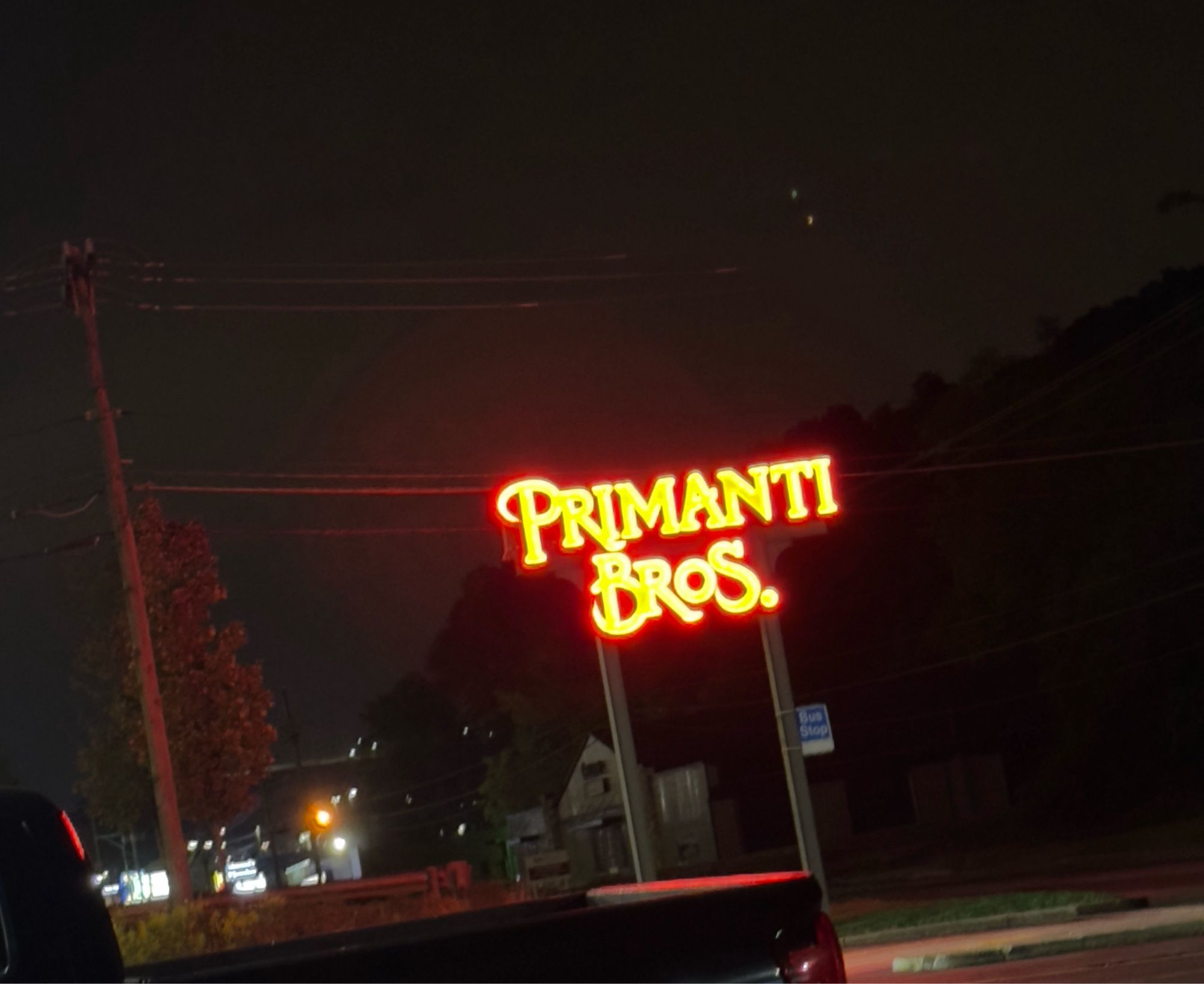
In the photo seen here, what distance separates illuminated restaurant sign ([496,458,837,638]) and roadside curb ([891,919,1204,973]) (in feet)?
23.8

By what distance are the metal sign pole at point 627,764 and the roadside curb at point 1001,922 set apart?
3.03 m

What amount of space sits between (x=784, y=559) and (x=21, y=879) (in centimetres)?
6501

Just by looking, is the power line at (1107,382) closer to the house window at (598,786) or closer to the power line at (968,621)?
the power line at (968,621)

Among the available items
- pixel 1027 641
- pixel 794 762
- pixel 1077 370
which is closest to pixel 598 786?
pixel 1027 641

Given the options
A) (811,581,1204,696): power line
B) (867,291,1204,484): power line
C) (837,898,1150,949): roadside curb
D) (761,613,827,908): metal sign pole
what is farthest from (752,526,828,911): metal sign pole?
(811,581,1204,696): power line

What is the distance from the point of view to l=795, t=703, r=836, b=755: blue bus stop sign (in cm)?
1955

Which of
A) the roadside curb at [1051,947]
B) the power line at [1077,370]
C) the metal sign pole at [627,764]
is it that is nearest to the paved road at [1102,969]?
the roadside curb at [1051,947]

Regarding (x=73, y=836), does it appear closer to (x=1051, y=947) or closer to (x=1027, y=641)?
(x=1051, y=947)

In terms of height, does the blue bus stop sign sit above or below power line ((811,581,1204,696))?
below

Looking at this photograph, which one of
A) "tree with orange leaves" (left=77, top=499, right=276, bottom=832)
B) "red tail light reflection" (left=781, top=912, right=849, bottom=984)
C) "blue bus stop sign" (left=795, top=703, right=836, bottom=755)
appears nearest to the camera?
Result: "red tail light reflection" (left=781, top=912, right=849, bottom=984)

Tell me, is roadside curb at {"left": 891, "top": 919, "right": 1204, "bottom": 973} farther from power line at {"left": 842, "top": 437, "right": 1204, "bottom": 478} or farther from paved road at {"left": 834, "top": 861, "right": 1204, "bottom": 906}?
power line at {"left": 842, "top": 437, "right": 1204, "bottom": 478}

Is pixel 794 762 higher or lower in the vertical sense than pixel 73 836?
lower

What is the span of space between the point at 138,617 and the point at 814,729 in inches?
460

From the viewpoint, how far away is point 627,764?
2153 centimetres
